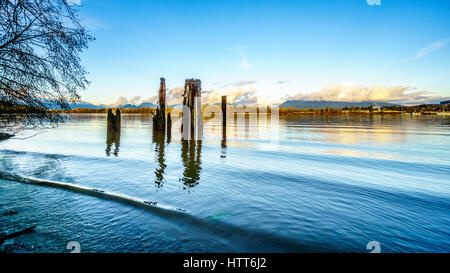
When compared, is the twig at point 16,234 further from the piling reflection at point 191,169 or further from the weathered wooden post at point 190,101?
the weathered wooden post at point 190,101

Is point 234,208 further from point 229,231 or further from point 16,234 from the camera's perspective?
point 16,234

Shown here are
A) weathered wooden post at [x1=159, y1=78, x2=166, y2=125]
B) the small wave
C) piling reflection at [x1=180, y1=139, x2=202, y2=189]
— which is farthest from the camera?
weathered wooden post at [x1=159, y1=78, x2=166, y2=125]

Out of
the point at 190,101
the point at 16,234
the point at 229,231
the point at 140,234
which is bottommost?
the point at 229,231

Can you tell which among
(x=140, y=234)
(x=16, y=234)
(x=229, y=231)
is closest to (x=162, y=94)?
(x=16, y=234)

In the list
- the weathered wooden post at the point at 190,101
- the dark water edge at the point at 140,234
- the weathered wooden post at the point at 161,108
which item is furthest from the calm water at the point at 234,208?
the weathered wooden post at the point at 161,108

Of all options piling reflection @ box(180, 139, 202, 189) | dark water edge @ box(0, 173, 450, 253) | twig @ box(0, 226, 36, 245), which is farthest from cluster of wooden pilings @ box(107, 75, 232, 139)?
twig @ box(0, 226, 36, 245)

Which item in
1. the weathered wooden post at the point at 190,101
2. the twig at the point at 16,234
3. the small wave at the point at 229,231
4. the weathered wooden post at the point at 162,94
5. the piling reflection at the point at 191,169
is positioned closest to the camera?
the twig at the point at 16,234

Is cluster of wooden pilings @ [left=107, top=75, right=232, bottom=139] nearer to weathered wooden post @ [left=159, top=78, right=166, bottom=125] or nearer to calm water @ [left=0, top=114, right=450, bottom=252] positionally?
weathered wooden post @ [left=159, top=78, right=166, bottom=125]

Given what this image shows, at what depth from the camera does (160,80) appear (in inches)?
974

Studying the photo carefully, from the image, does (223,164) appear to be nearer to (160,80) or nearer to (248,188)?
(248,188)

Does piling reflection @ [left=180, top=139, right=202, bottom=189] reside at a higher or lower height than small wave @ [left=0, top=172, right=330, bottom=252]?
higher

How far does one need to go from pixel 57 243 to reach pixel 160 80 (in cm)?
2307

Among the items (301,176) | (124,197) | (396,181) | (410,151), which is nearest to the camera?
(124,197)
